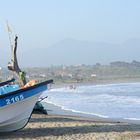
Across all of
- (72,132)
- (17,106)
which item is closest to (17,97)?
(17,106)

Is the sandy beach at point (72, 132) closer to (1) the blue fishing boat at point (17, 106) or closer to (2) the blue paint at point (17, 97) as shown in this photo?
(1) the blue fishing boat at point (17, 106)

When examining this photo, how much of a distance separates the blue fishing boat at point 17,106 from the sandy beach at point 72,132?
1.13 feet

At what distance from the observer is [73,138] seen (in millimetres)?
12977

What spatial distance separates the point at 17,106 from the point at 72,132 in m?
1.91

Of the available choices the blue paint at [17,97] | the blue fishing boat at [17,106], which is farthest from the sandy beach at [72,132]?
the blue paint at [17,97]

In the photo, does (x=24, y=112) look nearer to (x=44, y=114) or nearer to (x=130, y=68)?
(x=44, y=114)

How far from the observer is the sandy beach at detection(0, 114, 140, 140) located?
43.2ft

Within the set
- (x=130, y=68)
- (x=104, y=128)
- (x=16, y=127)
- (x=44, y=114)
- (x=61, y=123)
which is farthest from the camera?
(x=130, y=68)

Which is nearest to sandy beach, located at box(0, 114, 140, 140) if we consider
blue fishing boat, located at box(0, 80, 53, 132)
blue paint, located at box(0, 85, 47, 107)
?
blue fishing boat, located at box(0, 80, 53, 132)

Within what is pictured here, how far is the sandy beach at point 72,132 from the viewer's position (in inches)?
519

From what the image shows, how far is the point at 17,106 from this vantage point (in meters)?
13.1

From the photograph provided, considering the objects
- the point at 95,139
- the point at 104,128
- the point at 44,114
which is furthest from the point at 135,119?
the point at 95,139

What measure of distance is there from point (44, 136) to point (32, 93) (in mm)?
1218

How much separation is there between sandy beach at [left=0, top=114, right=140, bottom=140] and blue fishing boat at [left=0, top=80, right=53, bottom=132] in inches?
13.6
